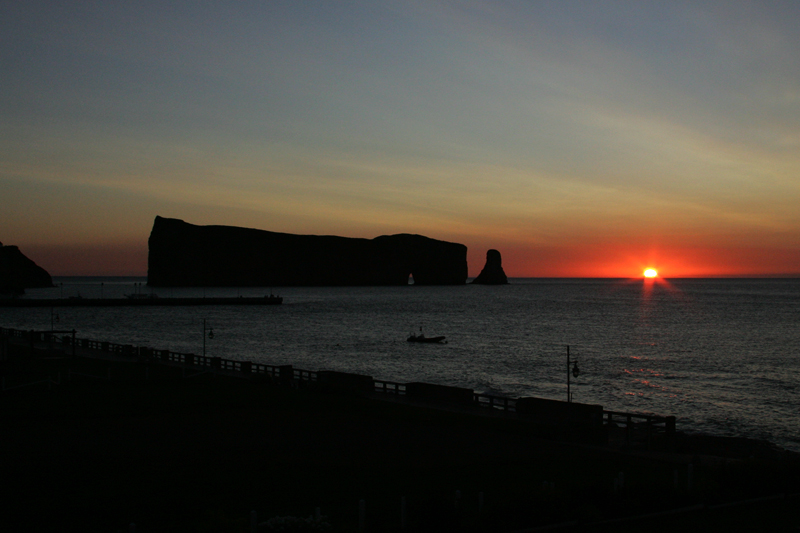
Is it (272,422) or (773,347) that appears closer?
(272,422)

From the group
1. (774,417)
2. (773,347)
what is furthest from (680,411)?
(773,347)

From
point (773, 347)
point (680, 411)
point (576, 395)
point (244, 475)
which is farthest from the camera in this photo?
point (773, 347)

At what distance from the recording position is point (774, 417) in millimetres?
36688

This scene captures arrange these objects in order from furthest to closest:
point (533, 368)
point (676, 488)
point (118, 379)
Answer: point (533, 368)
point (118, 379)
point (676, 488)

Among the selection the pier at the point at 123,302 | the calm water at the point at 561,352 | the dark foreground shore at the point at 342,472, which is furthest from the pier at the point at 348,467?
the pier at the point at 123,302

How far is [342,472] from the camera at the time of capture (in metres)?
16.4

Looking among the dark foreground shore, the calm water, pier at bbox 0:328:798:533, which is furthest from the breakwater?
the calm water

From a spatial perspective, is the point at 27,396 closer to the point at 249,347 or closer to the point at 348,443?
the point at 348,443

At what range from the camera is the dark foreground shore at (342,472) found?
1194 centimetres

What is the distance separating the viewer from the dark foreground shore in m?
11.9

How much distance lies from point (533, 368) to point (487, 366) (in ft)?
14.5

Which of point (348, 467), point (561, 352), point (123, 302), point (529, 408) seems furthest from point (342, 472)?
point (123, 302)

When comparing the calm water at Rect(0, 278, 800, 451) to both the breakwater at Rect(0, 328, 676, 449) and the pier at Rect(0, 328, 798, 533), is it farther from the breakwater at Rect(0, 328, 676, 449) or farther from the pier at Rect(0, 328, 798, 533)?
the pier at Rect(0, 328, 798, 533)

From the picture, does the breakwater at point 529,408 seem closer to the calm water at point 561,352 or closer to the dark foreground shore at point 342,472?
the dark foreground shore at point 342,472
